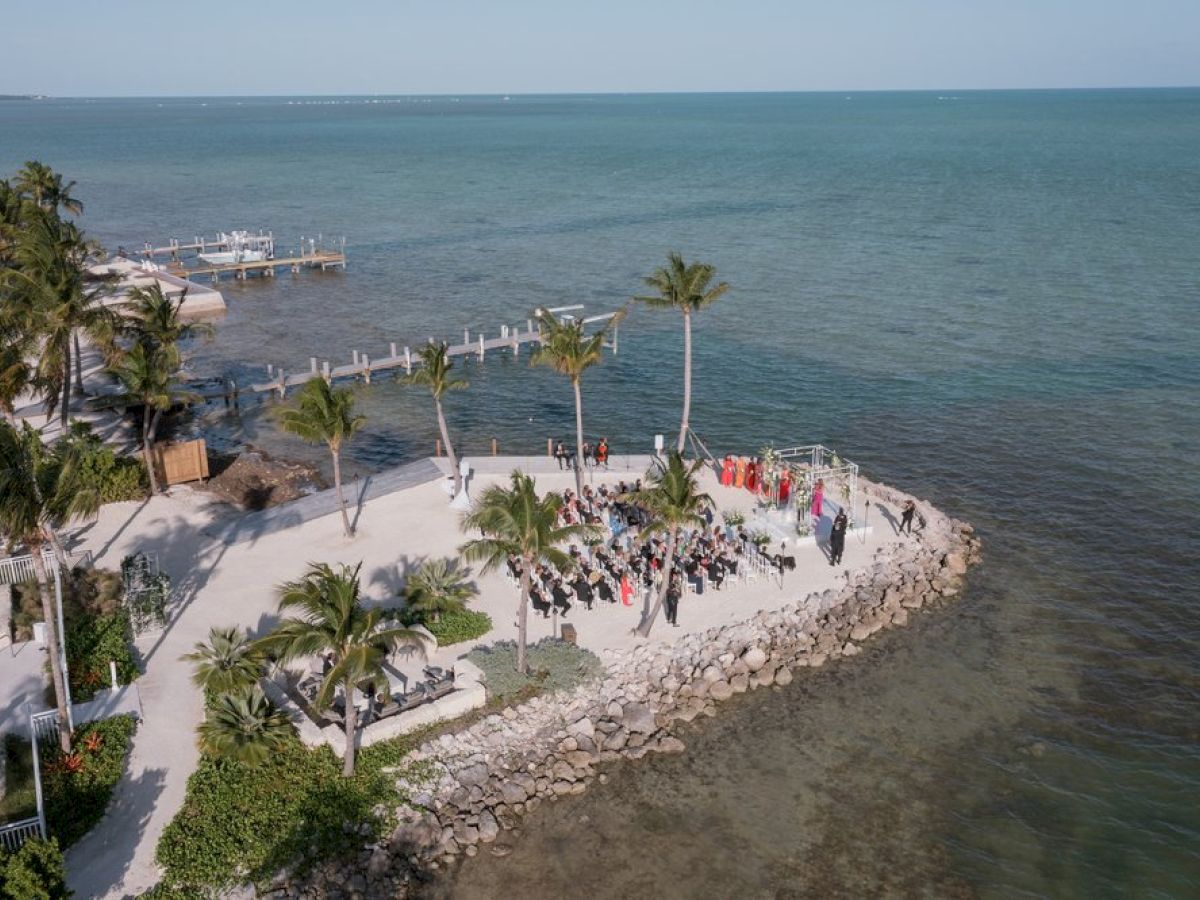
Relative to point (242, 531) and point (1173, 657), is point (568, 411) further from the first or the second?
point (1173, 657)

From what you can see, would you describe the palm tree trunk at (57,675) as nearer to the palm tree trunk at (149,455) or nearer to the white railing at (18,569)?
the white railing at (18,569)

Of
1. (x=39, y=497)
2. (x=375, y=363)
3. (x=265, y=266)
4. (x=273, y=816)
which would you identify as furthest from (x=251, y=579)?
(x=265, y=266)

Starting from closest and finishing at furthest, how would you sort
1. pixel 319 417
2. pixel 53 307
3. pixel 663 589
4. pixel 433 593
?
pixel 663 589
pixel 433 593
pixel 319 417
pixel 53 307

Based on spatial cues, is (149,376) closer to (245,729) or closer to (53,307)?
(53,307)

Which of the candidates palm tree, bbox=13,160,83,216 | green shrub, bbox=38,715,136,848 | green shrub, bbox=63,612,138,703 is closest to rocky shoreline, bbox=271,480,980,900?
green shrub, bbox=38,715,136,848

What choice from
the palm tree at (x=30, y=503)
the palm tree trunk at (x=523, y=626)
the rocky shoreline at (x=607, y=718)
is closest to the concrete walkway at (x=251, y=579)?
the rocky shoreline at (x=607, y=718)

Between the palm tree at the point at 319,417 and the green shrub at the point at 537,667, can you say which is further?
the palm tree at the point at 319,417
